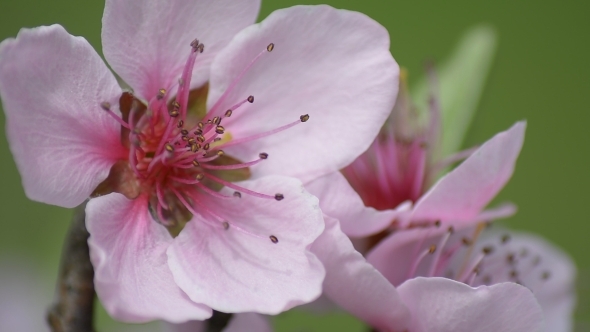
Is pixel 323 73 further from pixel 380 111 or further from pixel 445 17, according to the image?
pixel 445 17

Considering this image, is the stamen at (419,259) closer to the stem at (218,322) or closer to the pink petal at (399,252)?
the pink petal at (399,252)

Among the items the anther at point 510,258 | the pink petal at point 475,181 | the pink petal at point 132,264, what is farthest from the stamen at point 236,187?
the anther at point 510,258

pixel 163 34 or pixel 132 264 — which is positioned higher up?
pixel 163 34

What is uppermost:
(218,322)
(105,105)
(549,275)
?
(105,105)

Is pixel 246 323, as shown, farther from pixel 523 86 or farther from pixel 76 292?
pixel 523 86

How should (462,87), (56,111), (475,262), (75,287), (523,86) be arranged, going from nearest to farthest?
1. (56,111)
2. (75,287)
3. (475,262)
4. (462,87)
5. (523,86)

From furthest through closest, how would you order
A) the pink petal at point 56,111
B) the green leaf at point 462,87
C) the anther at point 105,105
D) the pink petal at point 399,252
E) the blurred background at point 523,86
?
the blurred background at point 523,86, the green leaf at point 462,87, the pink petal at point 399,252, the anther at point 105,105, the pink petal at point 56,111

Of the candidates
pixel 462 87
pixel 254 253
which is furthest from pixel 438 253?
pixel 462 87
